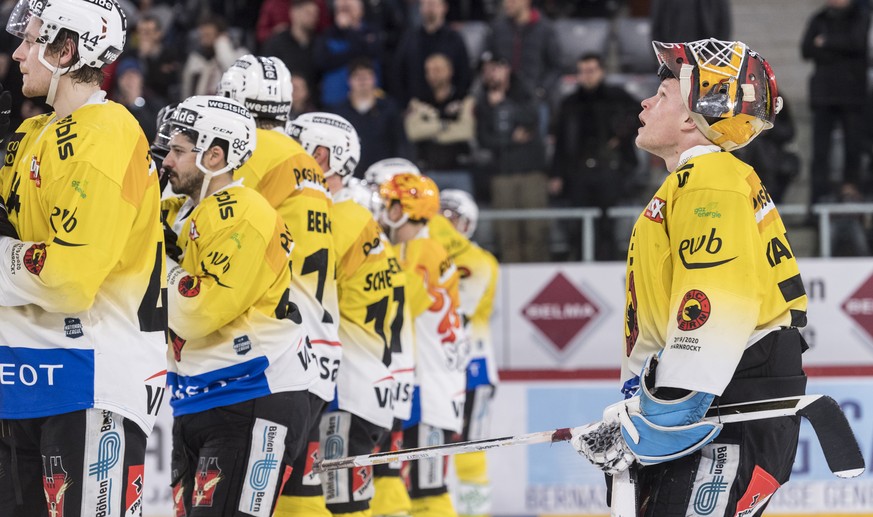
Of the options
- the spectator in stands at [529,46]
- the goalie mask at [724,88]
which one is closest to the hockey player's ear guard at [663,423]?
the goalie mask at [724,88]

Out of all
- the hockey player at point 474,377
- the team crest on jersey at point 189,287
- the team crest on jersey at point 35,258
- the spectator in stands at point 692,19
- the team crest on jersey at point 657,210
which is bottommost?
the hockey player at point 474,377

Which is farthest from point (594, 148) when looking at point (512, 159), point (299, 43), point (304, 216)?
point (304, 216)

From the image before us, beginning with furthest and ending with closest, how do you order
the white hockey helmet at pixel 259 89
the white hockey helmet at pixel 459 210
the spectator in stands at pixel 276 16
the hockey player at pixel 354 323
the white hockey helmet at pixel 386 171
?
1. the spectator in stands at pixel 276 16
2. the white hockey helmet at pixel 459 210
3. the white hockey helmet at pixel 386 171
4. the hockey player at pixel 354 323
5. the white hockey helmet at pixel 259 89

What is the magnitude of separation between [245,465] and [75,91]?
5.27 feet

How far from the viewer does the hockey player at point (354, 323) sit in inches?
243

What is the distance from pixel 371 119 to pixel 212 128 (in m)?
5.55

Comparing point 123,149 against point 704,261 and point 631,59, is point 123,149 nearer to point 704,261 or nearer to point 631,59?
point 704,261

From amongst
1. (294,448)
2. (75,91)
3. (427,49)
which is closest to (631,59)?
(427,49)

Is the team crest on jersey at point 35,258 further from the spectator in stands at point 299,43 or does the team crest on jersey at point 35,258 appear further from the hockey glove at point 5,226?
the spectator in stands at point 299,43

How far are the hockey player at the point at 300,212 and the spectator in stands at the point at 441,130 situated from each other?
4783 mm

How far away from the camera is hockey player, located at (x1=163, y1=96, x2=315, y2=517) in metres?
4.58

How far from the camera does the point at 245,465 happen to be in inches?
187

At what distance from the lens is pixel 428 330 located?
770 cm

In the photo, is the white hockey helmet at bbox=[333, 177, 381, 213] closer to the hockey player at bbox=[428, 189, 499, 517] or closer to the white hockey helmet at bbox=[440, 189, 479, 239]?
the hockey player at bbox=[428, 189, 499, 517]
